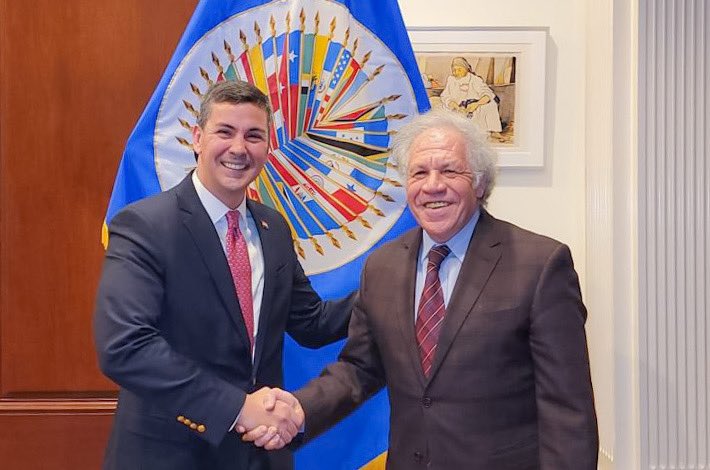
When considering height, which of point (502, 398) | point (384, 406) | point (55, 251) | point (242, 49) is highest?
point (242, 49)

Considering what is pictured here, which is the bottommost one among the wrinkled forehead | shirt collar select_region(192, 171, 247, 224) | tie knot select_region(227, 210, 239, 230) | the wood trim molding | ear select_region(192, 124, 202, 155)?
the wood trim molding

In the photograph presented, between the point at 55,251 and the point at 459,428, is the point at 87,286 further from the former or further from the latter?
the point at 459,428

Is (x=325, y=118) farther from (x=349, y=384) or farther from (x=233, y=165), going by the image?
(x=349, y=384)

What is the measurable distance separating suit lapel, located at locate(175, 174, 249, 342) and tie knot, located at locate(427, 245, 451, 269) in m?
0.49

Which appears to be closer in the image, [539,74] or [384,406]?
[384,406]

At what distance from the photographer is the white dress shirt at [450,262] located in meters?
1.81

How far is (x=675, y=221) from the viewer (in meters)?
2.71

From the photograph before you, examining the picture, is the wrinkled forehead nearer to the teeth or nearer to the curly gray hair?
the curly gray hair

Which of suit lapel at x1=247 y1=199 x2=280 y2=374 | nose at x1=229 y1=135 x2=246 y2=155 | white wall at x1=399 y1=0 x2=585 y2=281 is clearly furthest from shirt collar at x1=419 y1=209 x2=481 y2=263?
white wall at x1=399 y1=0 x2=585 y2=281

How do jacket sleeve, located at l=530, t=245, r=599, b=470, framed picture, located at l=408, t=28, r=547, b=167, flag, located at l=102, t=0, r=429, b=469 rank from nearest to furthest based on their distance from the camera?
1. jacket sleeve, located at l=530, t=245, r=599, b=470
2. flag, located at l=102, t=0, r=429, b=469
3. framed picture, located at l=408, t=28, r=547, b=167

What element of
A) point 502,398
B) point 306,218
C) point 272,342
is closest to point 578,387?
point 502,398

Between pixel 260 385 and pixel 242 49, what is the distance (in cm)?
106

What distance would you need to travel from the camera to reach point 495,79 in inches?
116

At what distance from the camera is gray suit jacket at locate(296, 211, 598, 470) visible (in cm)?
166
